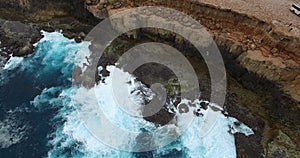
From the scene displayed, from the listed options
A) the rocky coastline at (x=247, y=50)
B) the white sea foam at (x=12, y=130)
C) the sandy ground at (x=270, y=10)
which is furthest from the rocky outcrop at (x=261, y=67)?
the white sea foam at (x=12, y=130)

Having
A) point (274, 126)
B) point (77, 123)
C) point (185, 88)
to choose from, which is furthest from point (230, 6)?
point (77, 123)

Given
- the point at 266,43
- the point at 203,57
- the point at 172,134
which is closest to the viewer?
the point at 172,134

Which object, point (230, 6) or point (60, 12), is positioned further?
point (60, 12)

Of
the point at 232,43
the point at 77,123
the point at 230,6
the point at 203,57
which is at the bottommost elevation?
the point at 77,123

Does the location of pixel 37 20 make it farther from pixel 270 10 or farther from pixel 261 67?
pixel 270 10

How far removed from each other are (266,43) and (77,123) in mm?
16694

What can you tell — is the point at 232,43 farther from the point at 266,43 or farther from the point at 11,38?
the point at 11,38

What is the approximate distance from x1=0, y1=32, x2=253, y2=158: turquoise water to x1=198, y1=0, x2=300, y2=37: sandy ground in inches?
347

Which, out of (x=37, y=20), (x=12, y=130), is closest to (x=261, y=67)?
(x=12, y=130)

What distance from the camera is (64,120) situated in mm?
28344

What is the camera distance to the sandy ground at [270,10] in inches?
1160

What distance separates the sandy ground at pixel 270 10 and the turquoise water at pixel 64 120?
882 centimetres

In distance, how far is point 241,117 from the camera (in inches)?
1125

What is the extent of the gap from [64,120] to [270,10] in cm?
1952
